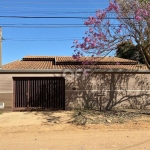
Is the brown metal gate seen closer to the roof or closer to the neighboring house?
the neighboring house

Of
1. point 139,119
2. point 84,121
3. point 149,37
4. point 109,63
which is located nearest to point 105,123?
point 84,121

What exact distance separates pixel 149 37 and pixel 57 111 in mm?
7129

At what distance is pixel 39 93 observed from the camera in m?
15.0

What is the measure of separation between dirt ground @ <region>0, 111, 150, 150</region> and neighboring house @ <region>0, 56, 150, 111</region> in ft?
7.12

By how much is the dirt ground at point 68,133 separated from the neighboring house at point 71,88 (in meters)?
2.17

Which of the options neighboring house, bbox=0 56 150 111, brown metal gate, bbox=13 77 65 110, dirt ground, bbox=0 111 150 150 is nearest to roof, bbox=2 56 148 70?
neighboring house, bbox=0 56 150 111

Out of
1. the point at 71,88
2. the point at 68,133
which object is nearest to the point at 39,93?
the point at 71,88

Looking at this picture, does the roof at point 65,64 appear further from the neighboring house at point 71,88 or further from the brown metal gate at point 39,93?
the brown metal gate at point 39,93

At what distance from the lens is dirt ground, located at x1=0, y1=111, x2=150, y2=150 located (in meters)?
7.13

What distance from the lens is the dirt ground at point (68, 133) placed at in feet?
23.4

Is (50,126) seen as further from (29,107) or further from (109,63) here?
(109,63)

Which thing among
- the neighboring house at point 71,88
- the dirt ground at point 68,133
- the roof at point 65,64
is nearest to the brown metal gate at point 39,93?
the neighboring house at point 71,88

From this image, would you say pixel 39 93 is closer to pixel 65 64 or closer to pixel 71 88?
pixel 71 88

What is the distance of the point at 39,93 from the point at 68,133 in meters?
6.44
